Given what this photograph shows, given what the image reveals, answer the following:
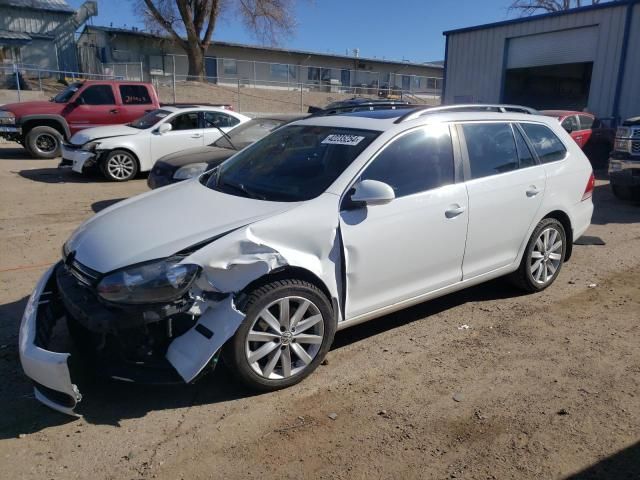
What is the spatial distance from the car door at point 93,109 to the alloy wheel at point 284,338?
12.1 metres

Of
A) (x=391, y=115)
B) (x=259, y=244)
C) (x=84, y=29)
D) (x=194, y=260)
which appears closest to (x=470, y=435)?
(x=259, y=244)

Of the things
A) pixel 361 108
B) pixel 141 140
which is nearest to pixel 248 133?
pixel 141 140

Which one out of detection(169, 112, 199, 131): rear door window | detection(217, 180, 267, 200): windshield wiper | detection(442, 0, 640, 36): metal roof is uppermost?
detection(442, 0, 640, 36): metal roof

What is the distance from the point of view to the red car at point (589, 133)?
1269cm

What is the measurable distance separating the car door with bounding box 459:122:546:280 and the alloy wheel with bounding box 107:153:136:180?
8279 mm

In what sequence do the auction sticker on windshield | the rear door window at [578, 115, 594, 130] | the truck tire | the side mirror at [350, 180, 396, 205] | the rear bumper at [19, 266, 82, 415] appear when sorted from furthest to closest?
the truck tire < the rear door window at [578, 115, 594, 130] < the auction sticker on windshield < the side mirror at [350, 180, 396, 205] < the rear bumper at [19, 266, 82, 415]

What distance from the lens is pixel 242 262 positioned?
121 inches

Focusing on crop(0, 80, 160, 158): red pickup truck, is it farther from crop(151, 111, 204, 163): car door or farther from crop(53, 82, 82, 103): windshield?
crop(151, 111, 204, 163): car door

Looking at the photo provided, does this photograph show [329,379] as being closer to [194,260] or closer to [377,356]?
[377,356]

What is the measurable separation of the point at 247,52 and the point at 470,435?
4148 cm

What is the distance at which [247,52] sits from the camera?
4091 cm

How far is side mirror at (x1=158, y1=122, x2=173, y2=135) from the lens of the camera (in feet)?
35.2

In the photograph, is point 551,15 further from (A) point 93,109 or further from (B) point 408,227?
(B) point 408,227

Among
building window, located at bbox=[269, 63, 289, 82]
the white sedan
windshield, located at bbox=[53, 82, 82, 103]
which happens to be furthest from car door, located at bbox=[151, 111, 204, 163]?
building window, located at bbox=[269, 63, 289, 82]
